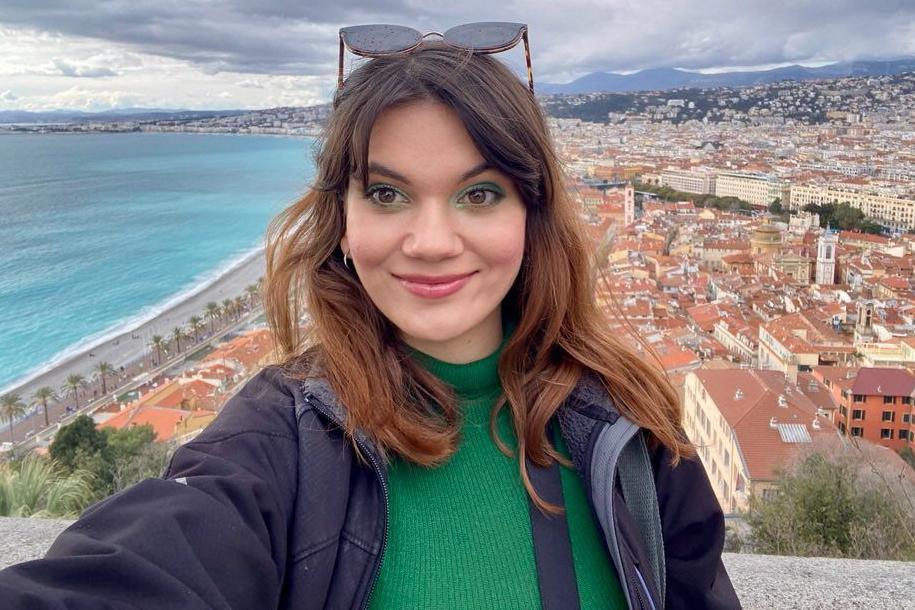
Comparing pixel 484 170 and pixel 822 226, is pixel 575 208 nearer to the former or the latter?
pixel 484 170

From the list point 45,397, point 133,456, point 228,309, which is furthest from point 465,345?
point 228,309

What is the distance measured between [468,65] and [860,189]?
39583 mm

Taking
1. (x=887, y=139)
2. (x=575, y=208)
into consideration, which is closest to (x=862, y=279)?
(x=575, y=208)

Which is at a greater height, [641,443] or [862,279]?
[641,443]

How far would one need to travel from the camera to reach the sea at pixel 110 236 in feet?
76.5

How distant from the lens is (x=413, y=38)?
1.00 metres

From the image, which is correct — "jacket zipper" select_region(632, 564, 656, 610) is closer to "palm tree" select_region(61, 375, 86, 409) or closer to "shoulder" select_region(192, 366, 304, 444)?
"shoulder" select_region(192, 366, 304, 444)

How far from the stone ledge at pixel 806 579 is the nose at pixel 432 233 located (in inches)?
42.7

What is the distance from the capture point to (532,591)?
0.84 meters

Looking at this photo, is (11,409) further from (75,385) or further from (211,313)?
(211,313)

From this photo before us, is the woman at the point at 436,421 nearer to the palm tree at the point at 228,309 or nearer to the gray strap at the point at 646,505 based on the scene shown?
the gray strap at the point at 646,505

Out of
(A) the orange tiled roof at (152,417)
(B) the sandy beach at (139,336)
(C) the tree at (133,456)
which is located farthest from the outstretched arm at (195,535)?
(B) the sandy beach at (139,336)

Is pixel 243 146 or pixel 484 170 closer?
pixel 484 170

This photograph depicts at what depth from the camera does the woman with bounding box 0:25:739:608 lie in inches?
29.2
